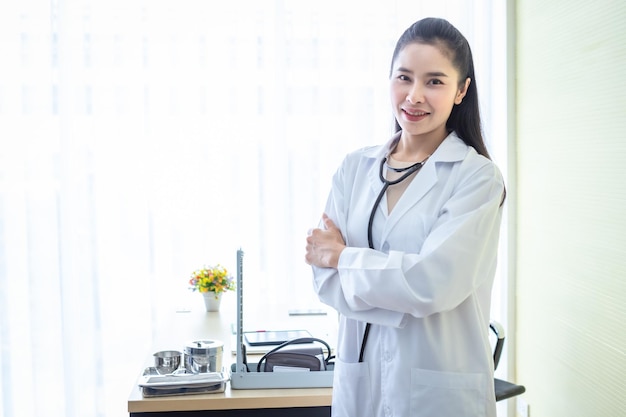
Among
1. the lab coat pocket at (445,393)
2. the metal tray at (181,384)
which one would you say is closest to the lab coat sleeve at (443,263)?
the lab coat pocket at (445,393)

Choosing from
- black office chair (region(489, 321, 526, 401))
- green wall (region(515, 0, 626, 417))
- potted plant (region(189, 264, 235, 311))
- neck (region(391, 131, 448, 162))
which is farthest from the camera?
potted plant (region(189, 264, 235, 311))

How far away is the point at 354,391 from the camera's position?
1.66 meters

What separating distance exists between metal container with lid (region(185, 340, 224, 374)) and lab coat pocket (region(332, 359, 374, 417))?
41 cm

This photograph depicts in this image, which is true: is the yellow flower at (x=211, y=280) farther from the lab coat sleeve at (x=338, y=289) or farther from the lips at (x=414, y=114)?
the lips at (x=414, y=114)

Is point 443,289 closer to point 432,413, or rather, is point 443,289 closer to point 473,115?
point 432,413

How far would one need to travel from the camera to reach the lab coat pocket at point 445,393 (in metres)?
1.57

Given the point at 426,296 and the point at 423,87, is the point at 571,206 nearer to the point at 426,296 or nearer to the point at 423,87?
the point at 423,87

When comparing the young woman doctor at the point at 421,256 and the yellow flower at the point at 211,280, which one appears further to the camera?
the yellow flower at the point at 211,280

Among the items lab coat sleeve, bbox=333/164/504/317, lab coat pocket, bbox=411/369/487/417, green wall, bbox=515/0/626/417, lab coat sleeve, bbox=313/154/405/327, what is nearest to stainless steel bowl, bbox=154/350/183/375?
lab coat sleeve, bbox=313/154/405/327

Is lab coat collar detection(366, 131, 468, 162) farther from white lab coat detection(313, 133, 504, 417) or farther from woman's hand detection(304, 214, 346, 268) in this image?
woman's hand detection(304, 214, 346, 268)

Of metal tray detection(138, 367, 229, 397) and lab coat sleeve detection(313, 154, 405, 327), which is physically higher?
lab coat sleeve detection(313, 154, 405, 327)

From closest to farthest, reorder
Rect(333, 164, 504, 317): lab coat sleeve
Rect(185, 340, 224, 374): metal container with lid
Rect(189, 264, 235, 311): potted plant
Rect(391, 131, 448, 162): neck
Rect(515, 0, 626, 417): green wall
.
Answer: Rect(333, 164, 504, 317): lab coat sleeve
Rect(391, 131, 448, 162): neck
Rect(185, 340, 224, 374): metal container with lid
Rect(515, 0, 626, 417): green wall
Rect(189, 264, 235, 311): potted plant

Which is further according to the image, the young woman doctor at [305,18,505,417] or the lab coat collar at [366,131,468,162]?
the lab coat collar at [366,131,468,162]

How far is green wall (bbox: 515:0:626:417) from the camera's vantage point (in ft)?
7.92
